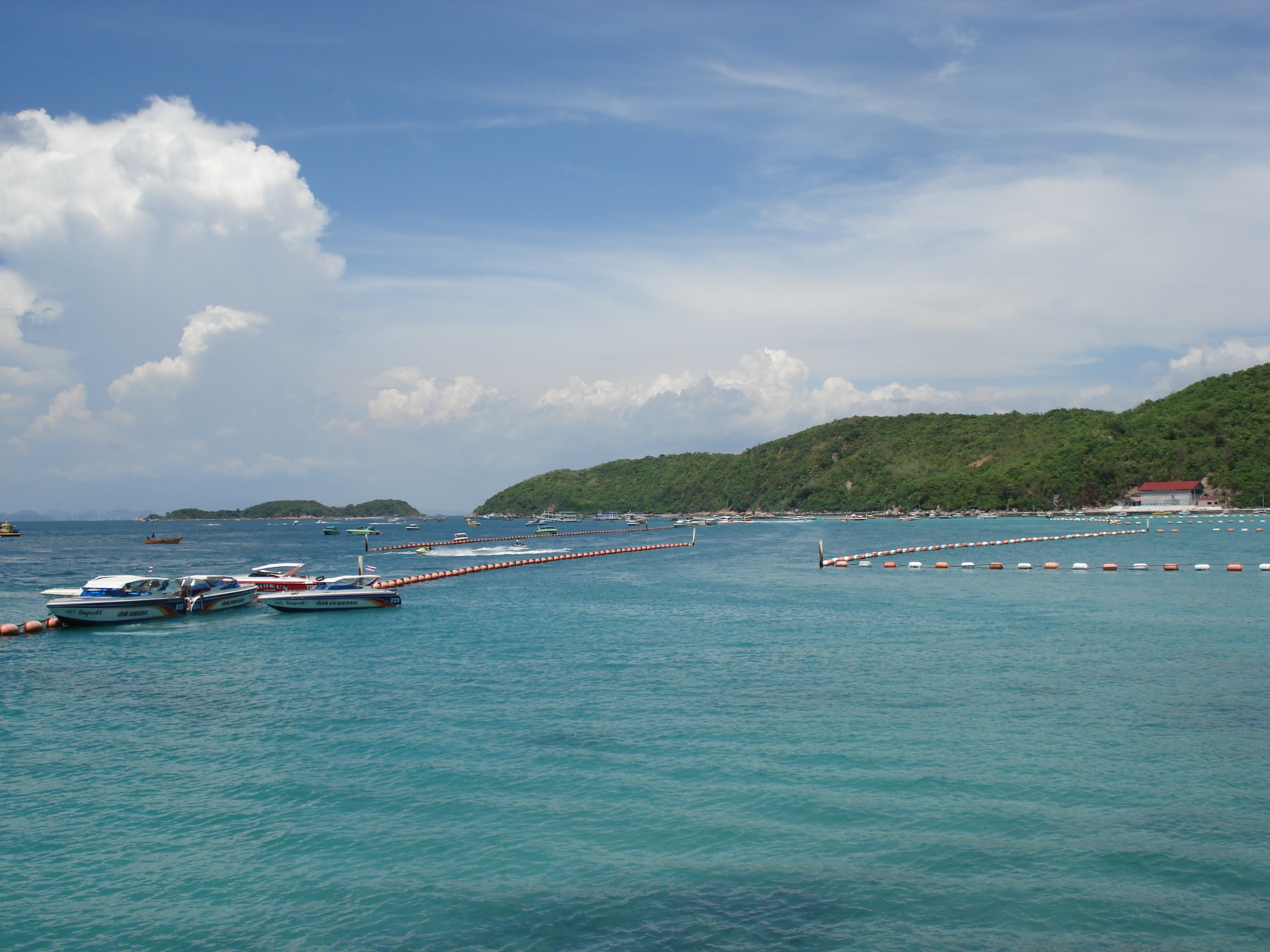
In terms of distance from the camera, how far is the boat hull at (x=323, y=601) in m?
53.1

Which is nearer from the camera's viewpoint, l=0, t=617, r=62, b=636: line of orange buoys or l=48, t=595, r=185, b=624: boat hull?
l=0, t=617, r=62, b=636: line of orange buoys

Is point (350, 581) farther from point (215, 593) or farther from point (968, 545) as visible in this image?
point (968, 545)

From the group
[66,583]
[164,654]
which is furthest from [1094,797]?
[66,583]

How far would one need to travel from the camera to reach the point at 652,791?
18.6m

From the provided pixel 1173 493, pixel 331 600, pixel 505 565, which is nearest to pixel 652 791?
pixel 331 600

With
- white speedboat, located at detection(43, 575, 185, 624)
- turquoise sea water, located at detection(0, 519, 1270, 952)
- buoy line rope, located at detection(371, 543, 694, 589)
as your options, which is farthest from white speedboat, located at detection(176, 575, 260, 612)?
turquoise sea water, located at detection(0, 519, 1270, 952)

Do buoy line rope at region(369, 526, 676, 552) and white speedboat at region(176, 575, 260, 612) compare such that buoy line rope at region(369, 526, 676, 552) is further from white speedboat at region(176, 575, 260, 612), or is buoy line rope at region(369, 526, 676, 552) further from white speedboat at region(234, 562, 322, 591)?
white speedboat at region(176, 575, 260, 612)

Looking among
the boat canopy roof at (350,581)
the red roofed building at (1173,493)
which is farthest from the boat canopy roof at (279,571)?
the red roofed building at (1173,493)

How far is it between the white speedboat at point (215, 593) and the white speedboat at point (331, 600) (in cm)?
287

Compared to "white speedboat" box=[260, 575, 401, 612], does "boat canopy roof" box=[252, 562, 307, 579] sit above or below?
above

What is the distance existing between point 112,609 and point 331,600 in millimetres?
12156

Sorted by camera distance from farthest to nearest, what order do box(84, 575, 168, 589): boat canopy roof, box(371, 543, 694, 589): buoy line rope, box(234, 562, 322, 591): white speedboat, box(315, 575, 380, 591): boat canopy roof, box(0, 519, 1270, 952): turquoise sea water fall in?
box(371, 543, 694, 589): buoy line rope
box(234, 562, 322, 591): white speedboat
box(315, 575, 380, 591): boat canopy roof
box(84, 575, 168, 589): boat canopy roof
box(0, 519, 1270, 952): turquoise sea water

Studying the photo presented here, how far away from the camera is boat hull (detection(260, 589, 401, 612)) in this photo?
2089 inches

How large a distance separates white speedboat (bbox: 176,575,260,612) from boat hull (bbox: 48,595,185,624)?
1.33 meters
